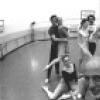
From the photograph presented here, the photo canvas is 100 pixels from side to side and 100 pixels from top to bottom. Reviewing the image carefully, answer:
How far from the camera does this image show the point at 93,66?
6.36ft

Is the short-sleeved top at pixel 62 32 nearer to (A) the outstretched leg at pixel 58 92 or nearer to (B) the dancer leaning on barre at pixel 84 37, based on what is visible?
(B) the dancer leaning on barre at pixel 84 37

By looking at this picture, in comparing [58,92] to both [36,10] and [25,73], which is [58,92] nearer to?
[25,73]

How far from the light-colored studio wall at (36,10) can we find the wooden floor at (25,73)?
2.32 feet

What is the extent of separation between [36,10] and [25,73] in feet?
7.96

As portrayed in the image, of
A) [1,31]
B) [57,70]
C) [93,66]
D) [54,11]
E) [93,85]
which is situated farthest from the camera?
[54,11]

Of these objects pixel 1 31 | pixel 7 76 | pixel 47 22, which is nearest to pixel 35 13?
pixel 47 22

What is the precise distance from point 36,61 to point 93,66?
10.1 feet

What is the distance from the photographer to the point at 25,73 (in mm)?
4141

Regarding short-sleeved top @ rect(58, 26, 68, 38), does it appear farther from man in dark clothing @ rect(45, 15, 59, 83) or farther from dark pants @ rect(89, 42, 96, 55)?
dark pants @ rect(89, 42, 96, 55)

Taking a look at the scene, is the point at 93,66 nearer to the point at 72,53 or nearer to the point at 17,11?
the point at 72,53

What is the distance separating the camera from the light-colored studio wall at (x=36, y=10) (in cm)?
556

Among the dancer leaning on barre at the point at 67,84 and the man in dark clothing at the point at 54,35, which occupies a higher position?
the man in dark clothing at the point at 54,35

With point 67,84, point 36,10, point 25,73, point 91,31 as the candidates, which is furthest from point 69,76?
point 36,10

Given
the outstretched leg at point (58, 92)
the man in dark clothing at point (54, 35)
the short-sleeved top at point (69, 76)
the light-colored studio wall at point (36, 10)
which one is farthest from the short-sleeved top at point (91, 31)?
the light-colored studio wall at point (36, 10)
